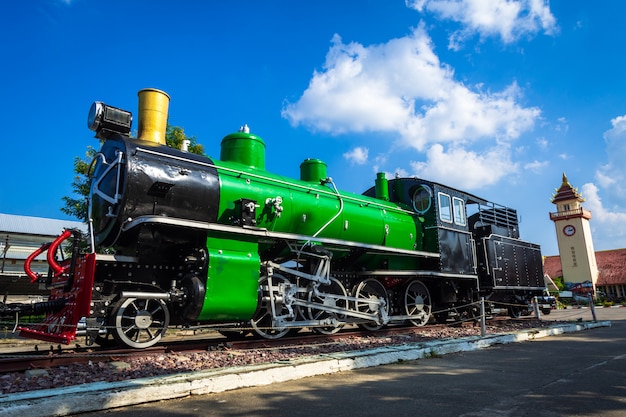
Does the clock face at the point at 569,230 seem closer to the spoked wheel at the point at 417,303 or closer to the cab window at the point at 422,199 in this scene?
the cab window at the point at 422,199

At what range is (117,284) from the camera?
619cm

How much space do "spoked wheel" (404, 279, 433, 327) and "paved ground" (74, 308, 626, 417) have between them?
4.06 meters

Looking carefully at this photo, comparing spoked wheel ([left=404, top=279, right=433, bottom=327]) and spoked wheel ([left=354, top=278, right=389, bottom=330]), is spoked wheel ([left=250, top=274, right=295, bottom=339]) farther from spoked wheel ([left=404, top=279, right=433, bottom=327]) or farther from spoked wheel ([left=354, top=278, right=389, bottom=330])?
spoked wheel ([left=404, top=279, right=433, bottom=327])

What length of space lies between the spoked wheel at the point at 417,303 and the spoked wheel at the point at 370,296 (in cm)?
92

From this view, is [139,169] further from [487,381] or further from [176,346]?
[487,381]

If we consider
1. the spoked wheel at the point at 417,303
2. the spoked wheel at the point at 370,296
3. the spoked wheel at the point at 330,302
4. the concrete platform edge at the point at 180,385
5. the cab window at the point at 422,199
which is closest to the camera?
the concrete platform edge at the point at 180,385

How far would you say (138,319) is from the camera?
20.0 ft

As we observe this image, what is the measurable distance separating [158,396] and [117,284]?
2.84 metres

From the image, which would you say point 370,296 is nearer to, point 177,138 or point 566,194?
point 177,138

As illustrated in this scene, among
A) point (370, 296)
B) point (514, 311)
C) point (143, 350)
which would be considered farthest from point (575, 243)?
point (143, 350)

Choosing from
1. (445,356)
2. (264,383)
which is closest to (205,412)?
(264,383)

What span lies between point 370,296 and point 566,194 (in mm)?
62271

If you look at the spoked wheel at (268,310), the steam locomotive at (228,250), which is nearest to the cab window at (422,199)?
the steam locomotive at (228,250)

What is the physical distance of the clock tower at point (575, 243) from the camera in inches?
2056
